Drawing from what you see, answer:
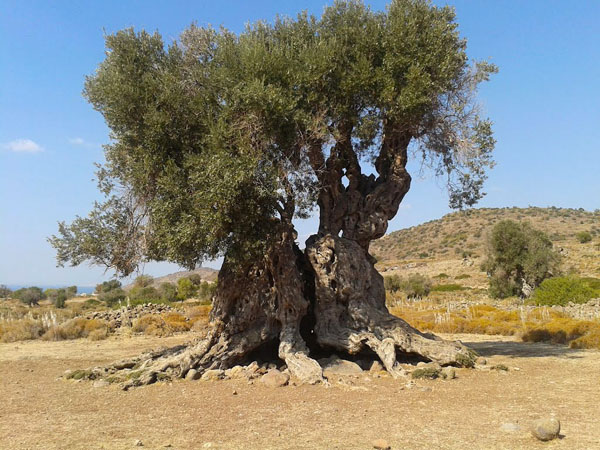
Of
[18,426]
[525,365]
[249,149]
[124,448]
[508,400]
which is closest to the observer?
[124,448]

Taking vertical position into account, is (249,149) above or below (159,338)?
above

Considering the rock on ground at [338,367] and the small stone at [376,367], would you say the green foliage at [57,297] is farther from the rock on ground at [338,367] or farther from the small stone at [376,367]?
the small stone at [376,367]

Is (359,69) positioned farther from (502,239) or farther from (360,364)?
(502,239)

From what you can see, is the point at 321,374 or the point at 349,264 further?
the point at 349,264

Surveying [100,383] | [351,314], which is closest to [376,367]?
[351,314]

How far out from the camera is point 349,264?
1397 cm

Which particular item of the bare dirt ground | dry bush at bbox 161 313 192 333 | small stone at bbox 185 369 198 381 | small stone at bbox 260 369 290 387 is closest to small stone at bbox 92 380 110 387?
the bare dirt ground

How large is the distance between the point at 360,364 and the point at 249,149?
22.7ft

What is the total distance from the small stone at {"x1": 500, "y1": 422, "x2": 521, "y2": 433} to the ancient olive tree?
4.79 m

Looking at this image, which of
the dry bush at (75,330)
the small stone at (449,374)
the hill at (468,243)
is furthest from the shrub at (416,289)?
the small stone at (449,374)

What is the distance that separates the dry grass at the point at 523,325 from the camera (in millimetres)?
18308

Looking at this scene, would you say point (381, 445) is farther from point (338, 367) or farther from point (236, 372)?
point (236, 372)

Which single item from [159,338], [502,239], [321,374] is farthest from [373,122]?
[502,239]

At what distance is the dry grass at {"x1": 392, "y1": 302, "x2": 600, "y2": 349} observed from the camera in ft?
60.1
